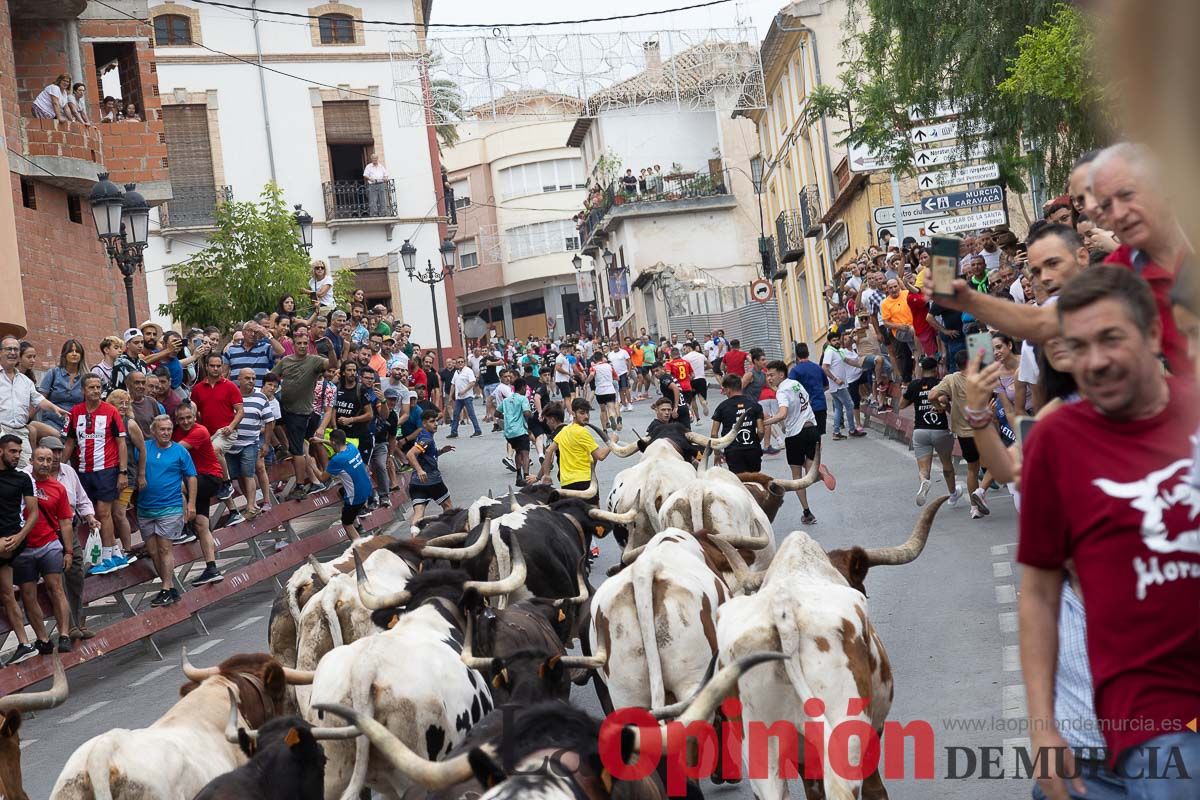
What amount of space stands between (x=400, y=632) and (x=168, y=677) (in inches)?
256

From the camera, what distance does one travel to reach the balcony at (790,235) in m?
47.6

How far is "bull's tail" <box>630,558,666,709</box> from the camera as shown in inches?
298

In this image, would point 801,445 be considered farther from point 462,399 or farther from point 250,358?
point 462,399

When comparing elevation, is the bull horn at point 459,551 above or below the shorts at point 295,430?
below

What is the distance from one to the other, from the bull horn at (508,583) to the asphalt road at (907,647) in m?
1.63

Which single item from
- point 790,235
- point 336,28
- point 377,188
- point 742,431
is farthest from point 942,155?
point 336,28

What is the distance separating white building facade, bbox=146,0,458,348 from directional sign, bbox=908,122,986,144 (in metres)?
27.7

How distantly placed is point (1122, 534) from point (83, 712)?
34.9 ft

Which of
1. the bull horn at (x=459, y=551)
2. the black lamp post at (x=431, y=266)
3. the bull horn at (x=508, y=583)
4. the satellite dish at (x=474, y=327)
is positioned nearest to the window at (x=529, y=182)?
the satellite dish at (x=474, y=327)

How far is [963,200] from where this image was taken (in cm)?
1995

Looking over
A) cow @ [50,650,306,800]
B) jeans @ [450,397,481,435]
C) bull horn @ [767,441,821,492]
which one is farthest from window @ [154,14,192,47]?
cow @ [50,650,306,800]

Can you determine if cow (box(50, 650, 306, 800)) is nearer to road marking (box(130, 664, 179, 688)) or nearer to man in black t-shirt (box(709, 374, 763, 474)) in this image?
road marking (box(130, 664, 179, 688))

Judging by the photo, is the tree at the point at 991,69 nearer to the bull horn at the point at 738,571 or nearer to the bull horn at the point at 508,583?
the bull horn at the point at 738,571

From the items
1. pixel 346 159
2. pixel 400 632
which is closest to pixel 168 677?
pixel 400 632
